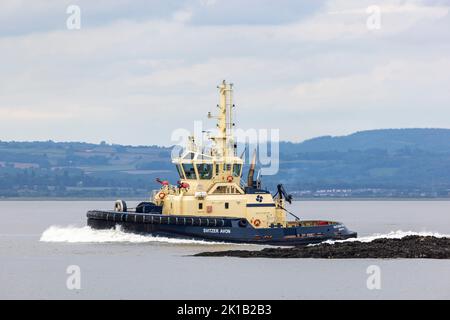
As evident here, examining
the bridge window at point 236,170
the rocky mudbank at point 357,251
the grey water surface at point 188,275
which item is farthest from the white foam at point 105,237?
the rocky mudbank at point 357,251

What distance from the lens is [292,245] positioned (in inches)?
2253

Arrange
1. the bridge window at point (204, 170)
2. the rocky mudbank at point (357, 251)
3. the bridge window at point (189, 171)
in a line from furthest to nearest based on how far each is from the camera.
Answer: the bridge window at point (189, 171)
the bridge window at point (204, 170)
the rocky mudbank at point (357, 251)

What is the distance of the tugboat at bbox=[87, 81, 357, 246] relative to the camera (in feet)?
187

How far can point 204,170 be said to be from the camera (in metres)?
58.2

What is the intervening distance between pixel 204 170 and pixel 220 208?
6.42 ft

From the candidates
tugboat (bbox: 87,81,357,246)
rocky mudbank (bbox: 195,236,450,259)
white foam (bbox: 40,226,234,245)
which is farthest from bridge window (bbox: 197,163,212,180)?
rocky mudbank (bbox: 195,236,450,259)

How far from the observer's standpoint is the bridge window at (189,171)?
2297 inches

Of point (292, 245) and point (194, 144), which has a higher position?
point (194, 144)

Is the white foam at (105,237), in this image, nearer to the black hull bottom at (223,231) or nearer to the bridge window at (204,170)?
the black hull bottom at (223,231)

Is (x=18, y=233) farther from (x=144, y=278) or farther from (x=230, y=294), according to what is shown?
(x=230, y=294)

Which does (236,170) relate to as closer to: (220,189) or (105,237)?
(220,189)

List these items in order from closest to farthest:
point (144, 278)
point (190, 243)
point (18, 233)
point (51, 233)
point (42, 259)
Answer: point (144, 278) < point (42, 259) < point (190, 243) < point (51, 233) < point (18, 233)
